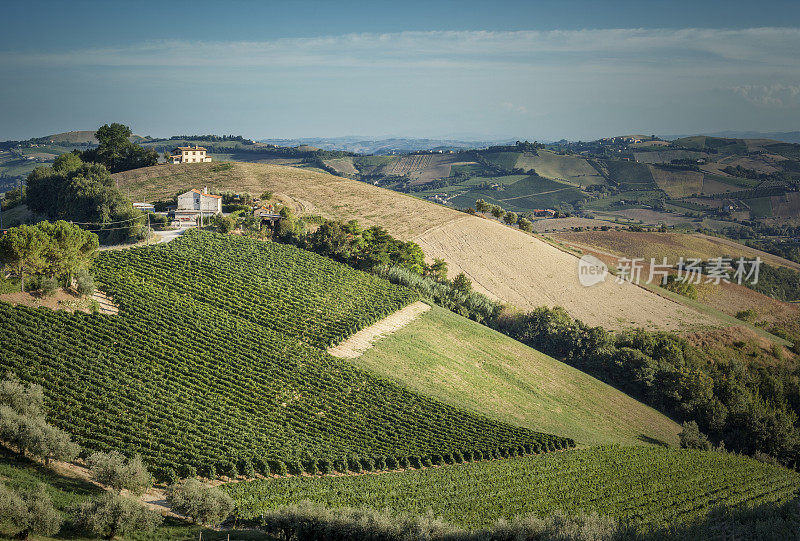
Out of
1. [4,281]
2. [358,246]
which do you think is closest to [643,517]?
[4,281]

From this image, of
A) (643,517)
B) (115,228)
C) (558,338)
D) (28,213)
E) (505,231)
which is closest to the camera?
(643,517)

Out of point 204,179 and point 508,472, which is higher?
point 204,179

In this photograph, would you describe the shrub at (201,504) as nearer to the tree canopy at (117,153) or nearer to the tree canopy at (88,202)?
the tree canopy at (88,202)

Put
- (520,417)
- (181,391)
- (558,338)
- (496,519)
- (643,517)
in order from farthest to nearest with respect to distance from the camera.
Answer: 1. (558,338)
2. (520,417)
3. (181,391)
4. (643,517)
5. (496,519)

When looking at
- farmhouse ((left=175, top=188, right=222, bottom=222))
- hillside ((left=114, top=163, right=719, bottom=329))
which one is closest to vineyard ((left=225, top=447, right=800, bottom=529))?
hillside ((left=114, top=163, right=719, bottom=329))

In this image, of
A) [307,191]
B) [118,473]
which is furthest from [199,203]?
[118,473]

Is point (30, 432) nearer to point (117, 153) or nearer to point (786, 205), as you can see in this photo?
point (117, 153)

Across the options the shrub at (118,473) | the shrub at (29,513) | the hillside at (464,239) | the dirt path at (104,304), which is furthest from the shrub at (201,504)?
the hillside at (464,239)

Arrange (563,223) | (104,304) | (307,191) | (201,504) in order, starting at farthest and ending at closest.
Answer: (563,223) < (307,191) < (104,304) < (201,504)

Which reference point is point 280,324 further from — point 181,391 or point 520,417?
point 520,417
